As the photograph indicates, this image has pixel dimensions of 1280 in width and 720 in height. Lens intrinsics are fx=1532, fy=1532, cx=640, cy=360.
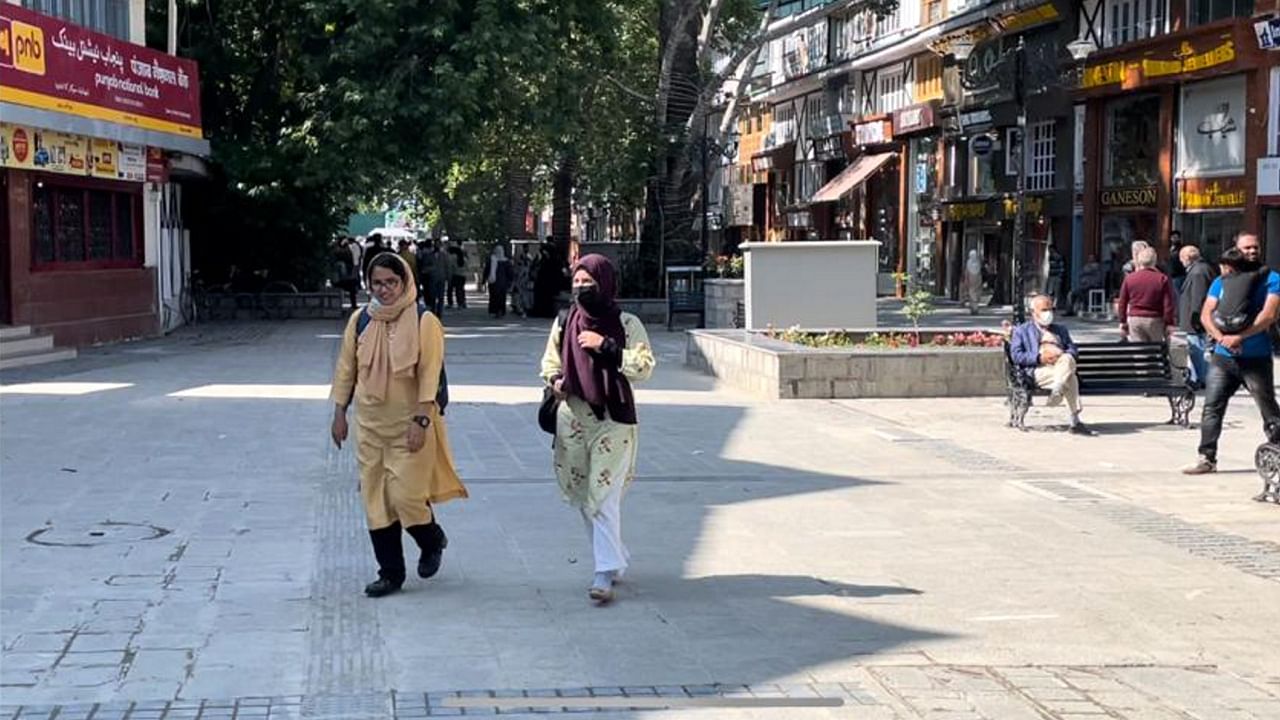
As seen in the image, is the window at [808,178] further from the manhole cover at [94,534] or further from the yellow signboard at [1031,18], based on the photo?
the manhole cover at [94,534]

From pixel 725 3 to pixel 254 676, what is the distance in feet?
91.9

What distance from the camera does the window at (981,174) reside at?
1549 inches

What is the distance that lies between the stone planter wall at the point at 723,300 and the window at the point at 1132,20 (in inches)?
469

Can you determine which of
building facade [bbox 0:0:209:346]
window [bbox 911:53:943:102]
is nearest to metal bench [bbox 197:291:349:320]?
building facade [bbox 0:0:209:346]

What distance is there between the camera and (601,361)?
7.23 metres

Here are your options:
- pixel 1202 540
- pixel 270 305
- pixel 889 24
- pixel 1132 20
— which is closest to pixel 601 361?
pixel 1202 540

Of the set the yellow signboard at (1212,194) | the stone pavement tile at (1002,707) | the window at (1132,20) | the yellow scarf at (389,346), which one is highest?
the window at (1132,20)

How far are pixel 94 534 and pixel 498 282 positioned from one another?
Result: 24.2 m

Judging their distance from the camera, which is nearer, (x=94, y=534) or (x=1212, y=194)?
(x=94, y=534)

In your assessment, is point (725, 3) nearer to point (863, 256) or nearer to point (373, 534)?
point (863, 256)

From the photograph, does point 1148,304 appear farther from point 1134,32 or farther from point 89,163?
point 1134,32

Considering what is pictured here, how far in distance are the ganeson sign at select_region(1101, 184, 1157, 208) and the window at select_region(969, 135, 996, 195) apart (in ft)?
19.9

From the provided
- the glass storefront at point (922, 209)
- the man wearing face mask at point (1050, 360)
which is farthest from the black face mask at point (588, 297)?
the glass storefront at point (922, 209)

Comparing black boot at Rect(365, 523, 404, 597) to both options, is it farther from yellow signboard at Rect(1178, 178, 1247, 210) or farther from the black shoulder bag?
yellow signboard at Rect(1178, 178, 1247, 210)
